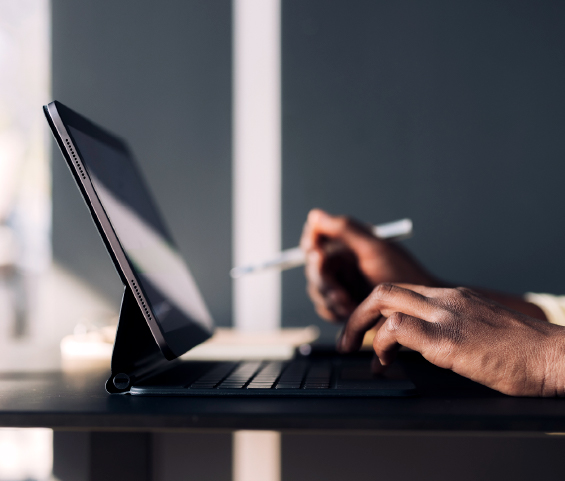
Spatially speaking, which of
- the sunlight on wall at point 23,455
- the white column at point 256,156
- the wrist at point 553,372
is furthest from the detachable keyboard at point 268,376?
the white column at point 256,156

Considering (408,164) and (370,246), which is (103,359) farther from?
(408,164)

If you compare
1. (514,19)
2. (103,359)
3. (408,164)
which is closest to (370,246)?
(408,164)

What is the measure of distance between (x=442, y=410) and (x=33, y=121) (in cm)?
181

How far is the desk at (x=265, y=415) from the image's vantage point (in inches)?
14.7

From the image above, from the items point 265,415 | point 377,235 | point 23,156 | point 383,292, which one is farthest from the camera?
point 23,156

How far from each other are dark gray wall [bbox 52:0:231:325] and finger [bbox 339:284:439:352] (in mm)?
1104

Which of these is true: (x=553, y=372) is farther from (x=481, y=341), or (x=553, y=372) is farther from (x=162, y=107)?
(x=162, y=107)

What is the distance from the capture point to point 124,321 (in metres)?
0.50

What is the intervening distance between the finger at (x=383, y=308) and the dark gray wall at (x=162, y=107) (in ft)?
3.62

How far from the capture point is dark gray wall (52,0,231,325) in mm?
1631

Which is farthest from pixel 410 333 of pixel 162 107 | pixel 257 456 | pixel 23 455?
pixel 162 107

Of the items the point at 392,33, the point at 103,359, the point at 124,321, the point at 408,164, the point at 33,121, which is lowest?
the point at 103,359

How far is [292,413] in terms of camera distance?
39 cm

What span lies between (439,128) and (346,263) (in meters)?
0.62
